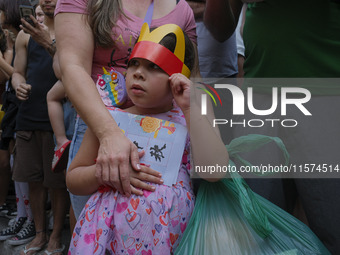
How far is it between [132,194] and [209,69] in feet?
4.15

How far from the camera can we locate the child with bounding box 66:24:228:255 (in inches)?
51.6

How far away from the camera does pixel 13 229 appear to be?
3502mm

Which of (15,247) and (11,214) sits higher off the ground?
(11,214)

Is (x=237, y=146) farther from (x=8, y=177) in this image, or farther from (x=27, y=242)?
(x=8, y=177)

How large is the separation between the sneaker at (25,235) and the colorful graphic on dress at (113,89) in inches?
87.1

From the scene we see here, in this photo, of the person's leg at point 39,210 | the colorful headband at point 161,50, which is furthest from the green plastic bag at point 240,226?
the person's leg at point 39,210

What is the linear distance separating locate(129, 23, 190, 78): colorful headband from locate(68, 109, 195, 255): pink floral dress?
0.43 metres

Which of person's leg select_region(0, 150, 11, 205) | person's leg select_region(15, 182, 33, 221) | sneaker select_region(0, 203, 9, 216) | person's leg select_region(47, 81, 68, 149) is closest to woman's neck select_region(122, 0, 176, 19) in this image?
person's leg select_region(47, 81, 68, 149)

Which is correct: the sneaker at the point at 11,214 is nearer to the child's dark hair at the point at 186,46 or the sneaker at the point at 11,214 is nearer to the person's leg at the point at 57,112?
the person's leg at the point at 57,112

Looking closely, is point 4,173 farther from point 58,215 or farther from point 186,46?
point 186,46

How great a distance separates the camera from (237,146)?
1.43 metres

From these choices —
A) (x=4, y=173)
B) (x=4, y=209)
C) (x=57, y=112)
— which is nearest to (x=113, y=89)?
(x=57, y=112)

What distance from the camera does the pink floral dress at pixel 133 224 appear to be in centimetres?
131

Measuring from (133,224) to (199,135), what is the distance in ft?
1.21
